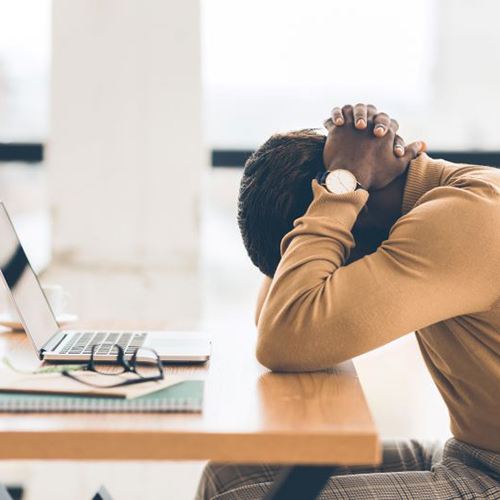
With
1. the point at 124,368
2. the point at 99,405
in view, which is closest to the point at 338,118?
the point at 124,368

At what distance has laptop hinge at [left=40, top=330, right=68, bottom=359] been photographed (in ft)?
4.71

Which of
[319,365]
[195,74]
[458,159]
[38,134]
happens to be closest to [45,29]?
[38,134]

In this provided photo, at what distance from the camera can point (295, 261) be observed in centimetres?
134

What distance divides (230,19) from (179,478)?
1478 millimetres

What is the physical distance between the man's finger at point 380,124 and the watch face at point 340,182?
96mm

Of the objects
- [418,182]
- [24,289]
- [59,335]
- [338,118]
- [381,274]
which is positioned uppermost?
[338,118]

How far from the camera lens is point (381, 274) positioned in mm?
1233

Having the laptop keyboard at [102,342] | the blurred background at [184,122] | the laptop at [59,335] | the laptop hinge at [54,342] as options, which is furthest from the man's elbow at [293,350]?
the blurred background at [184,122]

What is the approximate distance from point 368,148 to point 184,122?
112cm

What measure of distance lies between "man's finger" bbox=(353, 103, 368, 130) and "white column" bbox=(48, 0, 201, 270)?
3.45ft

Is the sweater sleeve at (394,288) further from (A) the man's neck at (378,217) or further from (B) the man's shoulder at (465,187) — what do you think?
(A) the man's neck at (378,217)

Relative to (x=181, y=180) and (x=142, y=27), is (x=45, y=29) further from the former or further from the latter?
(x=181, y=180)

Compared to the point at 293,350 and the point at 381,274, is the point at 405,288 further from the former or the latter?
the point at 293,350

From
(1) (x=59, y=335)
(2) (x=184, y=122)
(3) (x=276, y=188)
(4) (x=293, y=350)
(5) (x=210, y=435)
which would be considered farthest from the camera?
(2) (x=184, y=122)
